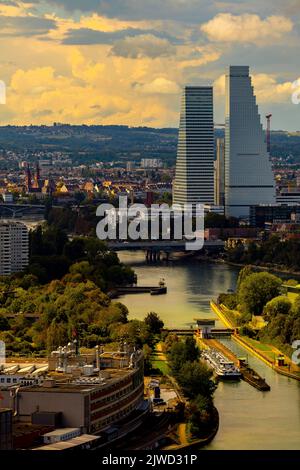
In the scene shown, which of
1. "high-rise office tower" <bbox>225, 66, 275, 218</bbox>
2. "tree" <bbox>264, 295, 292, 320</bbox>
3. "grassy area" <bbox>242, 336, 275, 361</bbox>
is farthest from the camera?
"high-rise office tower" <bbox>225, 66, 275, 218</bbox>

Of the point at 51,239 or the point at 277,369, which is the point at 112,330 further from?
the point at 51,239

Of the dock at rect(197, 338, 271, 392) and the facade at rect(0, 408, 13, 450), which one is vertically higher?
the facade at rect(0, 408, 13, 450)

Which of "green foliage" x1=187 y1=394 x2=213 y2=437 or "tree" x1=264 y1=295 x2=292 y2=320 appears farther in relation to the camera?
"tree" x1=264 y1=295 x2=292 y2=320

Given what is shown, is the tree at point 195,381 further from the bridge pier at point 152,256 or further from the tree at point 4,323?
the bridge pier at point 152,256

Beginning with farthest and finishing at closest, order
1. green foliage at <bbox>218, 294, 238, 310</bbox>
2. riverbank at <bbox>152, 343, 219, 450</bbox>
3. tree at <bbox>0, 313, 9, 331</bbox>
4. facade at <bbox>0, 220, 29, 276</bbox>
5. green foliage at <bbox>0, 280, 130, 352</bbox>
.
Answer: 1. facade at <bbox>0, 220, 29, 276</bbox>
2. green foliage at <bbox>218, 294, 238, 310</bbox>
3. tree at <bbox>0, 313, 9, 331</bbox>
4. green foliage at <bbox>0, 280, 130, 352</bbox>
5. riverbank at <bbox>152, 343, 219, 450</bbox>

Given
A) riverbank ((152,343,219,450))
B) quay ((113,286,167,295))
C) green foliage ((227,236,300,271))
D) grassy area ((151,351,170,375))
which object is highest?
green foliage ((227,236,300,271))

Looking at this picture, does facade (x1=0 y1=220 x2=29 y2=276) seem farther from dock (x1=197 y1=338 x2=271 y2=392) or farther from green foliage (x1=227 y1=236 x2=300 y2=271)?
dock (x1=197 y1=338 x2=271 y2=392)

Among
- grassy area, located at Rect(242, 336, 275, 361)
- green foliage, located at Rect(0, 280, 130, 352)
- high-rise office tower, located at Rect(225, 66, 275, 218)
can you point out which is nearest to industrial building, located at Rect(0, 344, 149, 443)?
green foliage, located at Rect(0, 280, 130, 352)

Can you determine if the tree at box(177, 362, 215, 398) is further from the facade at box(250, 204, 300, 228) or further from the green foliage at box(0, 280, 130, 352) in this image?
the facade at box(250, 204, 300, 228)
